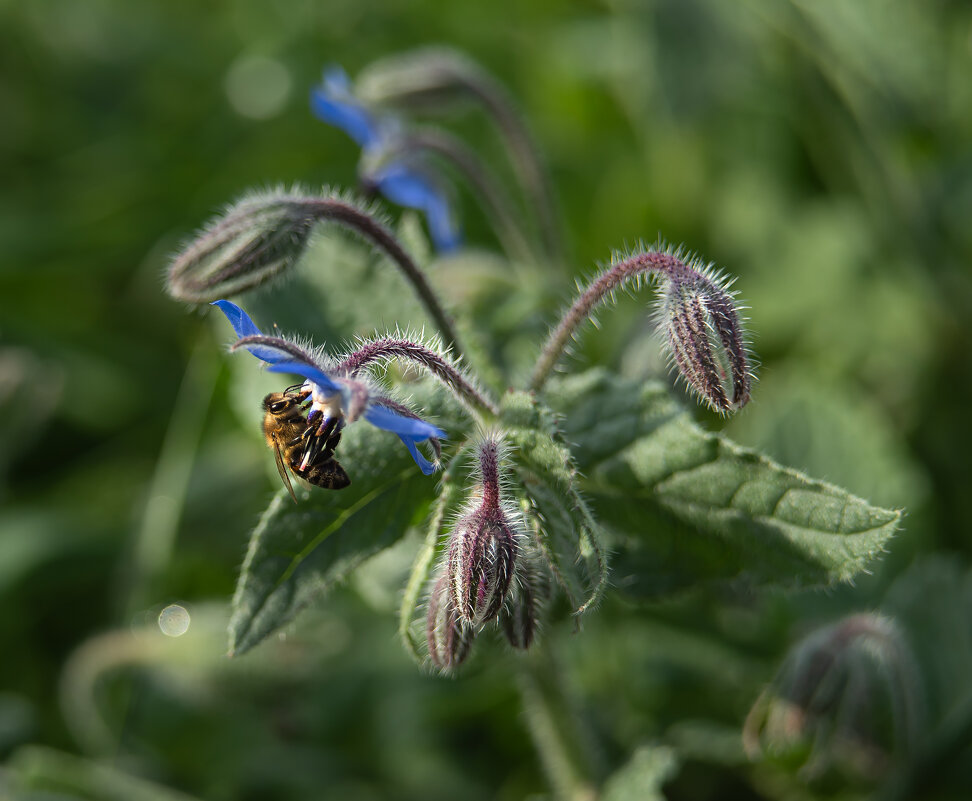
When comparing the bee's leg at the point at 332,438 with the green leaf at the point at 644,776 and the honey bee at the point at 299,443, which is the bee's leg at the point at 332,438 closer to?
the honey bee at the point at 299,443

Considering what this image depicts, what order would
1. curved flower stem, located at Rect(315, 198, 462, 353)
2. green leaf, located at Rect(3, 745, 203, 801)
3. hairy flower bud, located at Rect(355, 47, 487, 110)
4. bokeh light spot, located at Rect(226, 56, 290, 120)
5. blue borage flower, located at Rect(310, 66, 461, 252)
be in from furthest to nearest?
1. bokeh light spot, located at Rect(226, 56, 290, 120)
2. hairy flower bud, located at Rect(355, 47, 487, 110)
3. blue borage flower, located at Rect(310, 66, 461, 252)
4. green leaf, located at Rect(3, 745, 203, 801)
5. curved flower stem, located at Rect(315, 198, 462, 353)

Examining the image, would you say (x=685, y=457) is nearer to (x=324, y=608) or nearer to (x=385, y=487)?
(x=385, y=487)

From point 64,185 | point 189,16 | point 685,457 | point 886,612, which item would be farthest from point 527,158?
point 189,16

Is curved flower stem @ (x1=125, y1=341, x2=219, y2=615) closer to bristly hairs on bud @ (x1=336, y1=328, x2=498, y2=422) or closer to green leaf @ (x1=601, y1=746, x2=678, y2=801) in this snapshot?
bristly hairs on bud @ (x1=336, y1=328, x2=498, y2=422)

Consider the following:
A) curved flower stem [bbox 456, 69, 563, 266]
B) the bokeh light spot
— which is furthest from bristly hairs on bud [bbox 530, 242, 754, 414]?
the bokeh light spot

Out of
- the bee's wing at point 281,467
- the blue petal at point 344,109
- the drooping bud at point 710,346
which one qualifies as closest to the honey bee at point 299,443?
the bee's wing at point 281,467

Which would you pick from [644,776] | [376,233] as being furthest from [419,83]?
[644,776]
